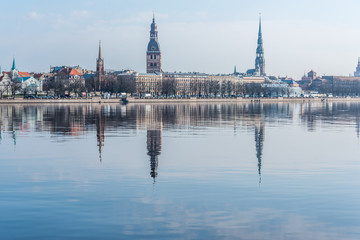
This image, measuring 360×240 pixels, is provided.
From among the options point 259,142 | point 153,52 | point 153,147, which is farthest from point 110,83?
point 153,147

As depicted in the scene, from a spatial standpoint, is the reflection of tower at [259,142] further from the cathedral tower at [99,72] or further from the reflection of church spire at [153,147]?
the cathedral tower at [99,72]

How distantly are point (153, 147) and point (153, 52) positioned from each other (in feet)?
570

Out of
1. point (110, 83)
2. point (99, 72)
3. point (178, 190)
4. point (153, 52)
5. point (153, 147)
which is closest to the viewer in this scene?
point (178, 190)

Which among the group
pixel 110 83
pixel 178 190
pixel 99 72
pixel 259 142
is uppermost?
pixel 99 72

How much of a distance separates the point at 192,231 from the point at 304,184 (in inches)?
224

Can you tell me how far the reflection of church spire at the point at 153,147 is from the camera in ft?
59.0

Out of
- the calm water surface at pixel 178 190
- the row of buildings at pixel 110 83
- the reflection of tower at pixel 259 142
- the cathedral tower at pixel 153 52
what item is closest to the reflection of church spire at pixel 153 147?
the calm water surface at pixel 178 190

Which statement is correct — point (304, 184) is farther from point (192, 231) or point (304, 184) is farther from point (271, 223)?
point (192, 231)

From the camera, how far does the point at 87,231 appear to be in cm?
1061

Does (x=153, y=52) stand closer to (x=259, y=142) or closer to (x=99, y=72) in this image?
(x=99, y=72)

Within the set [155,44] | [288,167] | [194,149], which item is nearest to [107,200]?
[288,167]

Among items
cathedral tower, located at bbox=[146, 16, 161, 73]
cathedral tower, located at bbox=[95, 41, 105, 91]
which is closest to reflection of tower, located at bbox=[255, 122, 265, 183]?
cathedral tower, located at bbox=[95, 41, 105, 91]

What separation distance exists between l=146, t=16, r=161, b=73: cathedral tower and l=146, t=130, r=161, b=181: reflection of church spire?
6500 inches

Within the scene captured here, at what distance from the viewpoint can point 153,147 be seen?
2422 centimetres
